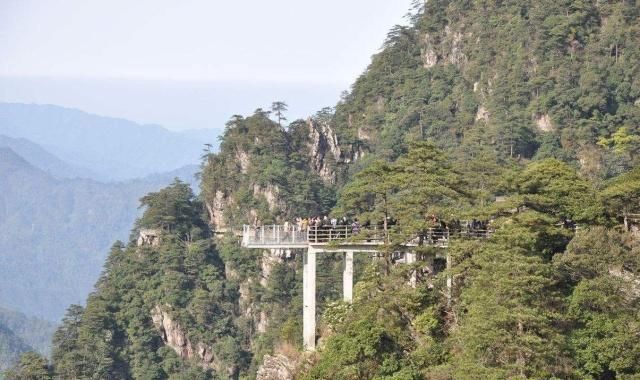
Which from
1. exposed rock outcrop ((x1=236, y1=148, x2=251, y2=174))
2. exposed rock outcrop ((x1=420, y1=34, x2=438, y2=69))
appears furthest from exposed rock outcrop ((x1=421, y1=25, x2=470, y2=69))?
exposed rock outcrop ((x1=236, y1=148, x2=251, y2=174))

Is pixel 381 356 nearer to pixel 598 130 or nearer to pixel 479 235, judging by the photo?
pixel 479 235

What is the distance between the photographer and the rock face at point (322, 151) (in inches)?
3120

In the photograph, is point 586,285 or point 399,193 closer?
point 586,285

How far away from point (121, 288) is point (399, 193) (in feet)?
132

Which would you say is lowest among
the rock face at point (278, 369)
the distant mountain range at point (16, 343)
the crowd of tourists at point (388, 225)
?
the distant mountain range at point (16, 343)

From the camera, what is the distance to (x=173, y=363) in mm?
69938

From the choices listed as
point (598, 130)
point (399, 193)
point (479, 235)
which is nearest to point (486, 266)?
point (479, 235)

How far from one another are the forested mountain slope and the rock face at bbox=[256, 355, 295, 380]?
3.7 inches

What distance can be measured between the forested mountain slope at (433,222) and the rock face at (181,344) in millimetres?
116

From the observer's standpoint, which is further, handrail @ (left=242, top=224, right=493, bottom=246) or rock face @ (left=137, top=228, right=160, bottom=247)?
→ rock face @ (left=137, top=228, right=160, bottom=247)

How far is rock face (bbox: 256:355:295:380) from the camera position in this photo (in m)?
35.2

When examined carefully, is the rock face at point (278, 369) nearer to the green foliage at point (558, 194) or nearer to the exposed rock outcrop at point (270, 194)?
the green foliage at point (558, 194)

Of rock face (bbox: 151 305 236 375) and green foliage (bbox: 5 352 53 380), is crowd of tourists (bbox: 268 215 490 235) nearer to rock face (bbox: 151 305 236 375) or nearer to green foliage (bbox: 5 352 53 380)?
green foliage (bbox: 5 352 53 380)

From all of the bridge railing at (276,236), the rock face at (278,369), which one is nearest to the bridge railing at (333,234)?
the bridge railing at (276,236)
